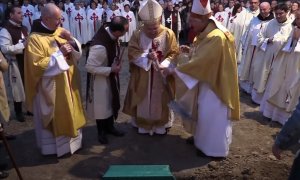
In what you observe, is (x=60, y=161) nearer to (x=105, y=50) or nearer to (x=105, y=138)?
(x=105, y=138)

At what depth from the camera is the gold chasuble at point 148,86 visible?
591cm

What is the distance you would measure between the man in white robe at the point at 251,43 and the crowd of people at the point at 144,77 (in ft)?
3.27

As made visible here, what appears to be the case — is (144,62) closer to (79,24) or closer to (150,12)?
(150,12)

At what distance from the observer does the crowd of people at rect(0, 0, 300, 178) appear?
509cm

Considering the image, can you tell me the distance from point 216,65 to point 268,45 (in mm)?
2925

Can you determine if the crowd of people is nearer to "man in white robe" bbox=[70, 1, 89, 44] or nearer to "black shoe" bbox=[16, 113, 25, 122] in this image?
"black shoe" bbox=[16, 113, 25, 122]

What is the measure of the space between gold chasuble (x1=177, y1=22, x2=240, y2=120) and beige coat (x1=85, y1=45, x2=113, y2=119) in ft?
3.87

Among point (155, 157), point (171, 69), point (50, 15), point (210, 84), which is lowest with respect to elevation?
point (155, 157)

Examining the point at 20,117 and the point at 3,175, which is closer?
the point at 3,175

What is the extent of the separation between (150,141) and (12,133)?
241 centimetres

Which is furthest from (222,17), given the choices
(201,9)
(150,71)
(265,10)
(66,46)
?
(66,46)

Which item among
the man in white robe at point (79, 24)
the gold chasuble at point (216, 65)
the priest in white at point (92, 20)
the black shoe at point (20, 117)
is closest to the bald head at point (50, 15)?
the gold chasuble at point (216, 65)

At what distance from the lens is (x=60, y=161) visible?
5406 millimetres

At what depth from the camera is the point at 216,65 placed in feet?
16.7
